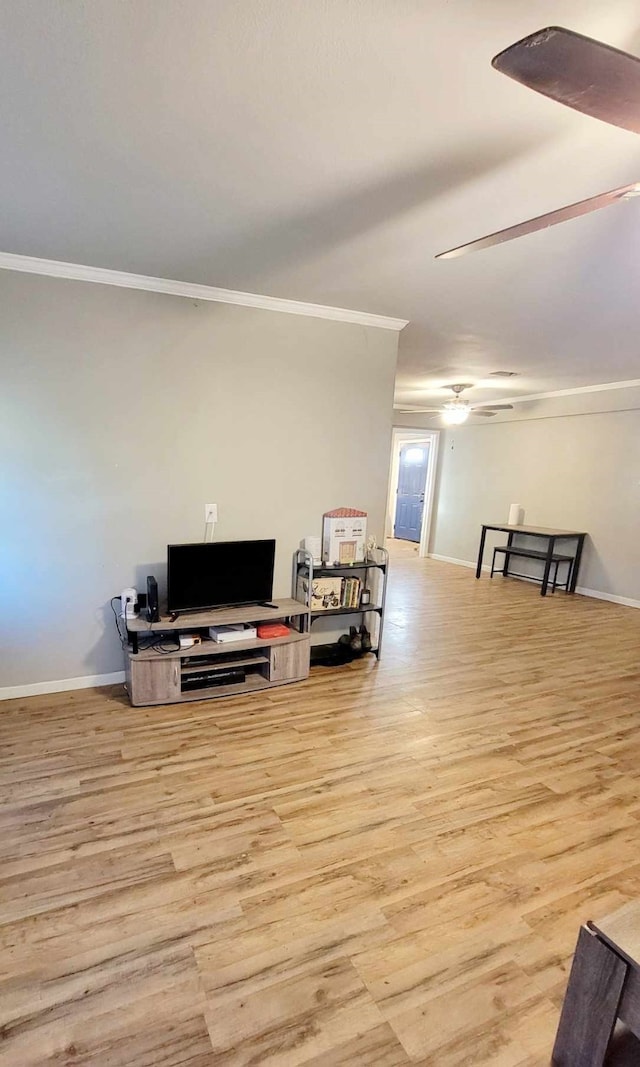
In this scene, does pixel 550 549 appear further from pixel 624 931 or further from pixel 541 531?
pixel 624 931

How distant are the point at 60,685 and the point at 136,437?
1630 millimetres

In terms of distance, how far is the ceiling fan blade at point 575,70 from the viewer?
0.80 m

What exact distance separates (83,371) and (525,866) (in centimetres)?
330

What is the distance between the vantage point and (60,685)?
310cm

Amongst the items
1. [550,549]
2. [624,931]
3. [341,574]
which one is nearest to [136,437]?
[341,574]

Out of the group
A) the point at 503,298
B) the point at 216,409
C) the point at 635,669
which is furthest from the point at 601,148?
the point at 635,669

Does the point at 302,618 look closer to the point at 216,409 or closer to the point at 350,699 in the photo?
the point at 350,699

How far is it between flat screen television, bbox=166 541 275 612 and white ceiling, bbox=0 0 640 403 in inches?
63.8

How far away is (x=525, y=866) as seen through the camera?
6.20 ft

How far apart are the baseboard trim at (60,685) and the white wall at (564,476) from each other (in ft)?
18.5

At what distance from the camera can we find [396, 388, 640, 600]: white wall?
582 centimetres

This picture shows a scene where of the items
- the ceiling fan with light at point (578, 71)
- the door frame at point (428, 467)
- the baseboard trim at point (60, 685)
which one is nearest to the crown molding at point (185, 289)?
the baseboard trim at point (60, 685)

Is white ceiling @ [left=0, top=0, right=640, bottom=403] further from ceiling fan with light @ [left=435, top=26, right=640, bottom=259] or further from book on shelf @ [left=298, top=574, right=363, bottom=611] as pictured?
book on shelf @ [left=298, top=574, right=363, bottom=611]

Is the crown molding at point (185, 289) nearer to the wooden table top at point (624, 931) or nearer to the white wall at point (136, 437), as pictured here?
the white wall at point (136, 437)
